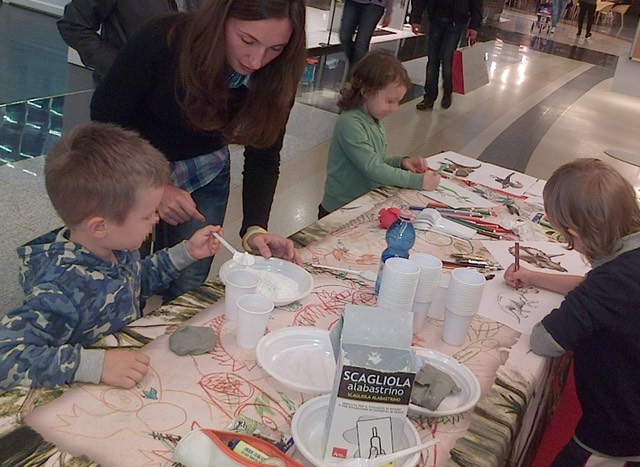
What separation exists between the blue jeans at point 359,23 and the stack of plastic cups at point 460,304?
4.68 metres

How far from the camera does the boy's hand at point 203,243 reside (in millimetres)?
1449

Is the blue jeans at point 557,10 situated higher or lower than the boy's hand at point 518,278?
higher

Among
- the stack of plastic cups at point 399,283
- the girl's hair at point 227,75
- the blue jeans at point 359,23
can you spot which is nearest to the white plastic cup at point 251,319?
the stack of plastic cups at point 399,283

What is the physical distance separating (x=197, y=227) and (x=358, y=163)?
2.50ft

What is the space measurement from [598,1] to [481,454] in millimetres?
14451

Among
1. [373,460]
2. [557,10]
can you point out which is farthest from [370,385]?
[557,10]

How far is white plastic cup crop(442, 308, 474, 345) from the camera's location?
4.44 feet

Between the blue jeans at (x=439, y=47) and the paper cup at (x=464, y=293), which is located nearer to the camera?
the paper cup at (x=464, y=293)

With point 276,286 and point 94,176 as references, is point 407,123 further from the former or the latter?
point 94,176

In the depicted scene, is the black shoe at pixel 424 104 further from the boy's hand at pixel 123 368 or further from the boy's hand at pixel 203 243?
the boy's hand at pixel 123 368

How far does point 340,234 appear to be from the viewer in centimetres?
182

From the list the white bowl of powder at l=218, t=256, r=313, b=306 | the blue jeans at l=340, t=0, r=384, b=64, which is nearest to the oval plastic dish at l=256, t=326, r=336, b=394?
the white bowl of powder at l=218, t=256, r=313, b=306

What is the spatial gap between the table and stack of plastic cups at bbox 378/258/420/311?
0.37 ft

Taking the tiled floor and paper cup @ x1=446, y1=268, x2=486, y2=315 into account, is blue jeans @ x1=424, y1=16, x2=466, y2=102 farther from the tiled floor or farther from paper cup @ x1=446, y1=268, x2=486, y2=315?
paper cup @ x1=446, y1=268, x2=486, y2=315
